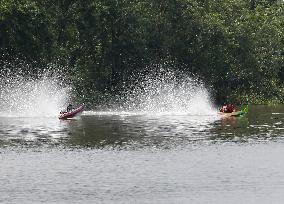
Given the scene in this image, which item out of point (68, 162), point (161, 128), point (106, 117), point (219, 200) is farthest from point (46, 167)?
point (106, 117)

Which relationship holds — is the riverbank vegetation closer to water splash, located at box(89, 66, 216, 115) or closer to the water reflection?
water splash, located at box(89, 66, 216, 115)

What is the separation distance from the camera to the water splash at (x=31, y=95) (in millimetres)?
89062

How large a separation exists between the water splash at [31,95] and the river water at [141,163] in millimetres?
16764

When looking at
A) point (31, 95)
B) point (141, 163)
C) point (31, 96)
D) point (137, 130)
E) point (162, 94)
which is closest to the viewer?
point (141, 163)

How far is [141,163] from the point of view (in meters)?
44.0

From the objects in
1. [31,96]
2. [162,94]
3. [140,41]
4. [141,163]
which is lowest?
[141,163]

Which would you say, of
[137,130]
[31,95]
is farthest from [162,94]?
[137,130]

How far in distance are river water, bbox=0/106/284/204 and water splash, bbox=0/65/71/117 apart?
1676 centimetres

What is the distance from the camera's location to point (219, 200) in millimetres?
33281

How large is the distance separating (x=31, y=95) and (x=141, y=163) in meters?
52.6

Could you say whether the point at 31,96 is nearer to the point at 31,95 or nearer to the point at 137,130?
the point at 31,95

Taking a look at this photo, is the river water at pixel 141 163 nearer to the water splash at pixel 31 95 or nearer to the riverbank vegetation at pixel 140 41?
the water splash at pixel 31 95

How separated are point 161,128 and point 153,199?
1336 inches

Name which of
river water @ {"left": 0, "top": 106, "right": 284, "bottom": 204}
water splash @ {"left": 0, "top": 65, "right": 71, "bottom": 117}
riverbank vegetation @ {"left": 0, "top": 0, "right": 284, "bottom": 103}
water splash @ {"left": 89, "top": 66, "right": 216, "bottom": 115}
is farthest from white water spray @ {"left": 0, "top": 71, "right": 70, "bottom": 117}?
river water @ {"left": 0, "top": 106, "right": 284, "bottom": 204}
